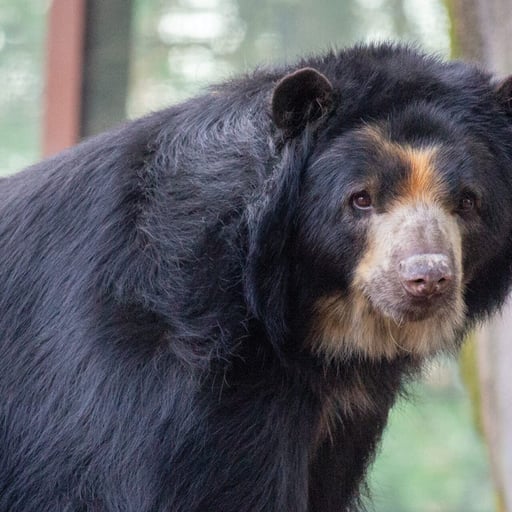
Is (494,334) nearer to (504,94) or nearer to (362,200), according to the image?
(504,94)

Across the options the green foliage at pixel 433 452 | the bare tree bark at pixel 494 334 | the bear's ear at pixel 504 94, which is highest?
the bear's ear at pixel 504 94

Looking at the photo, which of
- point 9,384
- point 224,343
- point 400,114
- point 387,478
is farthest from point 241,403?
point 387,478

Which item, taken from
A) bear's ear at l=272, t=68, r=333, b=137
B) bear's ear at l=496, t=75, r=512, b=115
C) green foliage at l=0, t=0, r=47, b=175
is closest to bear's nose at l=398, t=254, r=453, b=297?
bear's ear at l=272, t=68, r=333, b=137

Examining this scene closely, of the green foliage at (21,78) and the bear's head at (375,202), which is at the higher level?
the bear's head at (375,202)

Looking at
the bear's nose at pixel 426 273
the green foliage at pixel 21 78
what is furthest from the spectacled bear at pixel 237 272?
the green foliage at pixel 21 78

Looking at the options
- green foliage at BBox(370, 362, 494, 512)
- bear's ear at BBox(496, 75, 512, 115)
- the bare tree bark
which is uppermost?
bear's ear at BBox(496, 75, 512, 115)

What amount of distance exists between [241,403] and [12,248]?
1.07m

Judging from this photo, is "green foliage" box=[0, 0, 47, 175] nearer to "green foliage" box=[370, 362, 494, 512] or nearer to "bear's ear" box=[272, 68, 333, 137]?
"green foliage" box=[370, 362, 494, 512]

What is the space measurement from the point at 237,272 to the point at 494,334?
2546mm

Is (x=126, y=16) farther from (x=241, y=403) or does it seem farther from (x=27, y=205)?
(x=241, y=403)

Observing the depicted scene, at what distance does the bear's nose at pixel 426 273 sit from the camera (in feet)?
12.9

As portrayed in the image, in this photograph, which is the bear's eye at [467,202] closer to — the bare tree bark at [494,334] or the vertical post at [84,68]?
the bare tree bark at [494,334]

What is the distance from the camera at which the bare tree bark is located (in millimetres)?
6051

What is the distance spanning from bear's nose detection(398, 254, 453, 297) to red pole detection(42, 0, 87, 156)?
4287 millimetres
